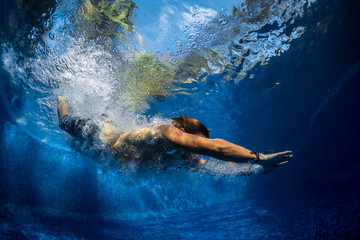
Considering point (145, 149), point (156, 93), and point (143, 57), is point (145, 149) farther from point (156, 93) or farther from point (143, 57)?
point (156, 93)

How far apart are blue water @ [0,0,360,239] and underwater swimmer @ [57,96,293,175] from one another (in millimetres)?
1111

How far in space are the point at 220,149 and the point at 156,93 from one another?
8.29 m

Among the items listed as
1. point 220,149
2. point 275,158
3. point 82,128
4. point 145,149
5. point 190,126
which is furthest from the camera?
point 82,128

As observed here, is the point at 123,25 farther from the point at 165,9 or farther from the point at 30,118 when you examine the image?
the point at 30,118

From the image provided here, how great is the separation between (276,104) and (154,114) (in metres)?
11.4

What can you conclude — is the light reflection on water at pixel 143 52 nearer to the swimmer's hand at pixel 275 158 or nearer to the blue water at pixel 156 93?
the blue water at pixel 156 93

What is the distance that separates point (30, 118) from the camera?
12289 mm

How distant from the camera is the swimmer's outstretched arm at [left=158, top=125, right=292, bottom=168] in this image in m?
2.16

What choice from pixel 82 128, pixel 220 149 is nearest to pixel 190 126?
pixel 220 149

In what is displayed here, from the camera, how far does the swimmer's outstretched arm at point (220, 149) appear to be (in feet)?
7.09

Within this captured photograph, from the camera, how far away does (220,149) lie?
7.09 feet

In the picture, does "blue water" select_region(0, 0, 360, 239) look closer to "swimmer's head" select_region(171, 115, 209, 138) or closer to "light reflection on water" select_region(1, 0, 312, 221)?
"light reflection on water" select_region(1, 0, 312, 221)

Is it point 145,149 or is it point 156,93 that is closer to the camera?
point 145,149

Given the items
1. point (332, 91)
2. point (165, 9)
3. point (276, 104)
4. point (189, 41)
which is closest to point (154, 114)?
point (189, 41)
